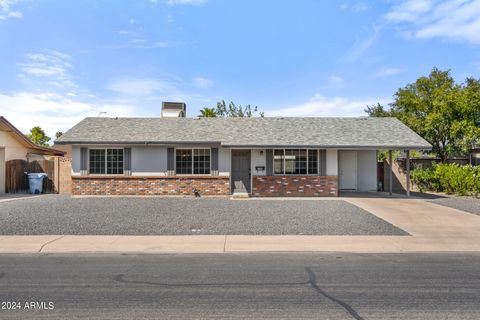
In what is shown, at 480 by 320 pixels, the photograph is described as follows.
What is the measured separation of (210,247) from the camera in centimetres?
826

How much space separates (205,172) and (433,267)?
13069mm

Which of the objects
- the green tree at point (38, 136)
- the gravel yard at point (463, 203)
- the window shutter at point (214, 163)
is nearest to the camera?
the gravel yard at point (463, 203)

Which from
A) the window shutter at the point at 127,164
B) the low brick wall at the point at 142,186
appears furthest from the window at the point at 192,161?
the window shutter at the point at 127,164

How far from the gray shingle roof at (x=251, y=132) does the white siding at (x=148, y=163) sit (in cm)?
83

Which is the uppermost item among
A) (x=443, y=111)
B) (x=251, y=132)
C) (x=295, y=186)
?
(x=443, y=111)

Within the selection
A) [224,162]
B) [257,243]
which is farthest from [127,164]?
[257,243]

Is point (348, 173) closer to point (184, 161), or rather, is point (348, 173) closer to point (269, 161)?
point (269, 161)

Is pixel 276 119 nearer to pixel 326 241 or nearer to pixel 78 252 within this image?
pixel 326 241

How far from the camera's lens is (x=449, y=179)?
1897 cm

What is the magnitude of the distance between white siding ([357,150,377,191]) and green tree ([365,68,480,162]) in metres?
5.04

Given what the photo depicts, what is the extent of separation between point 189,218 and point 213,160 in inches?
270

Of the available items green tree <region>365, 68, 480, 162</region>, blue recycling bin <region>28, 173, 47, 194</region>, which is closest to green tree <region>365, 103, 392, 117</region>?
green tree <region>365, 68, 480, 162</region>

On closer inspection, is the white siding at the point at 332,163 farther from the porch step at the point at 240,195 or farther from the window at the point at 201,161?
the window at the point at 201,161

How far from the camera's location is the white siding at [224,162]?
18312 millimetres
